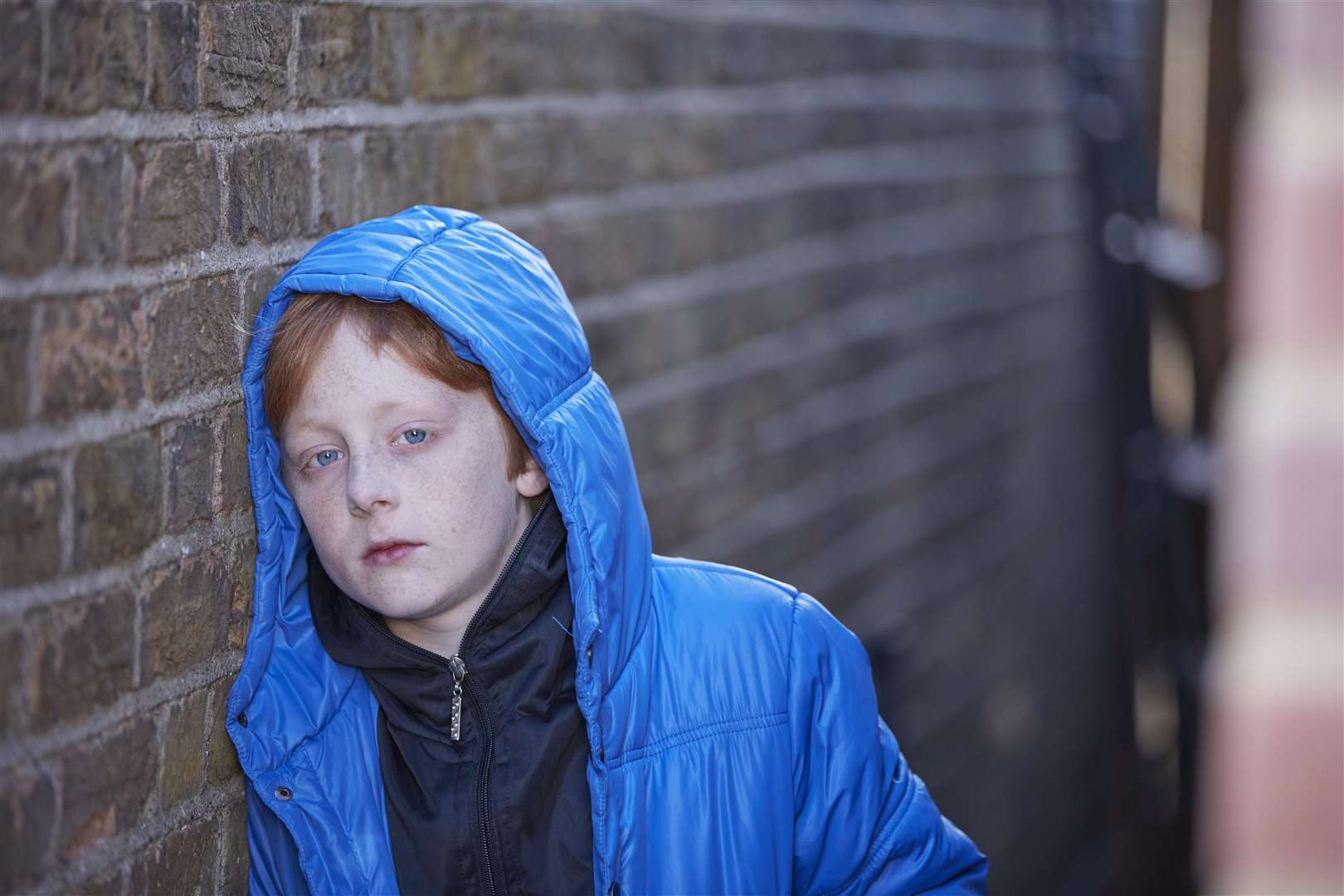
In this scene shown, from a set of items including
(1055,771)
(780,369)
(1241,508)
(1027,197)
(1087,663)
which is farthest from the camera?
(1087,663)

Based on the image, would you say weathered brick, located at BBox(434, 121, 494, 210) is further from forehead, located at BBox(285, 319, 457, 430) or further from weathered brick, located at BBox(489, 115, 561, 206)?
forehead, located at BBox(285, 319, 457, 430)

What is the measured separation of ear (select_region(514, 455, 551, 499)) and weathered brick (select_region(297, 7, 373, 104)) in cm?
55

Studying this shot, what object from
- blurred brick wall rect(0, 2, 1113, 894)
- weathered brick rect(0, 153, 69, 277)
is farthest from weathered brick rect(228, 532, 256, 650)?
weathered brick rect(0, 153, 69, 277)

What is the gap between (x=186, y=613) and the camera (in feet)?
5.33

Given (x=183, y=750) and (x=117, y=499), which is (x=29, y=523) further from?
(x=183, y=750)

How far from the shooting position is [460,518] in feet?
5.29

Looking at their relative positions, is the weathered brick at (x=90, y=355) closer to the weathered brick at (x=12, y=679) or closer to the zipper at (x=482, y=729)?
the weathered brick at (x=12, y=679)

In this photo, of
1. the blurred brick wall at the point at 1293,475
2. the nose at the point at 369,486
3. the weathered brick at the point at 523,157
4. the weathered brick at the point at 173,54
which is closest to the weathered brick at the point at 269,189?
the weathered brick at the point at 173,54

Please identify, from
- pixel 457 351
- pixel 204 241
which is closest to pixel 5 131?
pixel 204 241

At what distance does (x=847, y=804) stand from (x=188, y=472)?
0.84 m

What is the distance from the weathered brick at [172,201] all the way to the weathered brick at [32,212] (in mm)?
116

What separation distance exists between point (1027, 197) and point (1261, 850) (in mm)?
5068

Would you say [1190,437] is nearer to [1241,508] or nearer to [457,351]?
[457,351]

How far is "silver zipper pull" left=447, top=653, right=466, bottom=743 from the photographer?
64.0 inches
